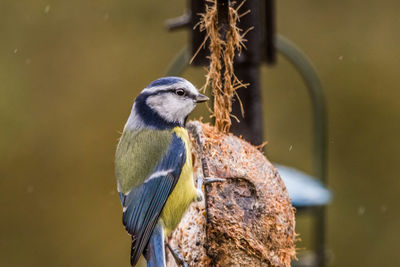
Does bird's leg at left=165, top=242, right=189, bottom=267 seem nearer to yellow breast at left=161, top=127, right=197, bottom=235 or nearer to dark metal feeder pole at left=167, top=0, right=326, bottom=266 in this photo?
yellow breast at left=161, top=127, right=197, bottom=235

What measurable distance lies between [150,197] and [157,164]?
0.42ft

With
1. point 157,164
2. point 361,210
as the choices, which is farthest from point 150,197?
point 361,210

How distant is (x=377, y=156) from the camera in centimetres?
673

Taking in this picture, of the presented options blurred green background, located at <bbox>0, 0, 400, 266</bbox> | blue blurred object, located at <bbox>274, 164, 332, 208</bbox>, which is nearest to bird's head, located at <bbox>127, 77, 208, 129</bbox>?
blue blurred object, located at <bbox>274, 164, 332, 208</bbox>

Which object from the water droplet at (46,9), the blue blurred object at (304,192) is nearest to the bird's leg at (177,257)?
the blue blurred object at (304,192)

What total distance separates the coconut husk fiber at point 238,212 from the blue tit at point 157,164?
0.09 meters

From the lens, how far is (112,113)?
6.41 meters

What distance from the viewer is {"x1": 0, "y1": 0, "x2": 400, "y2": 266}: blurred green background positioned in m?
6.46

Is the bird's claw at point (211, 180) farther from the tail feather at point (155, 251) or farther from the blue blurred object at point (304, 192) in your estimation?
the blue blurred object at point (304, 192)

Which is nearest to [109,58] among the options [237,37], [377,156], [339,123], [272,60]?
[339,123]

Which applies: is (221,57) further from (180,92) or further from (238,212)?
(238,212)

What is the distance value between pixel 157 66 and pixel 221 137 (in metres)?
4.26

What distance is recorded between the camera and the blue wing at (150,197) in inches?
87.7

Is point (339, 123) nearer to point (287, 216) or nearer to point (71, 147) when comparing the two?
point (71, 147)
